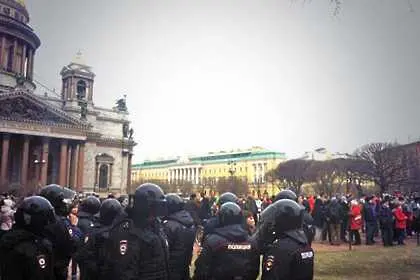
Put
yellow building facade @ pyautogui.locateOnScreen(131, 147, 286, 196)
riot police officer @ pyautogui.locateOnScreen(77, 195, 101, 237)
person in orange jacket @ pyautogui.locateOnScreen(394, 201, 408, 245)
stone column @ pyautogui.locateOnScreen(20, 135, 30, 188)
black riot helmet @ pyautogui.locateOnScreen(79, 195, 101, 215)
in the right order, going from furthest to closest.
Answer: yellow building facade @ pyautogui.locateOnScreen(131, 147, 286, 196) < stone column @ pyautogui.locateOnScreen(20, 135, 30, 188) < person in orange jacket @ pyautogui.locateOnScreen(394, 201, 408, 245) < black riot helmet @ pyautogui.locateOnScreen(79, 195, 101, 215) < riot police officer @ pyautogui.locateOnScreen(77, 195, 101, 237)

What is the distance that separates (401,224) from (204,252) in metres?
14.4

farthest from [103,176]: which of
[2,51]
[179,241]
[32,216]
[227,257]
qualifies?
[32,216]

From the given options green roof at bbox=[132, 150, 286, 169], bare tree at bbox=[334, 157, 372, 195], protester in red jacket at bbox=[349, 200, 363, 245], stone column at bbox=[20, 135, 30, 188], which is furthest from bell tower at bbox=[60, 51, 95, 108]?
green roof at bbox=[132, 150, 286, 169]

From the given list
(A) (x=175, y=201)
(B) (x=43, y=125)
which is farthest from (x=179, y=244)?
(B) (x=43, y=125)

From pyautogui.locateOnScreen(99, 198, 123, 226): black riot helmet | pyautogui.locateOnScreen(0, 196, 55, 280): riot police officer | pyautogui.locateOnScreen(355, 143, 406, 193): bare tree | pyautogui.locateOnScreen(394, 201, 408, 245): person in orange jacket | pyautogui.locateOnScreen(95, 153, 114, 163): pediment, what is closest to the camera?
pyautogui.locateOnScreen(0, 196, 55, 280): riot police officer

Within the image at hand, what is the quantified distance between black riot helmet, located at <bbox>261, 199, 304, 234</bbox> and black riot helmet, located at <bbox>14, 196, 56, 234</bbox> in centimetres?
239

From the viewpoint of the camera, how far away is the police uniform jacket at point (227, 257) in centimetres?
527

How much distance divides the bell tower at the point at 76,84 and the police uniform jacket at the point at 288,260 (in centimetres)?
5429

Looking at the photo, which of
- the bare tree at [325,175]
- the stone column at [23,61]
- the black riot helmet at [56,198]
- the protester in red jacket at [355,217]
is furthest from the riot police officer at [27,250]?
the bare tree at [325,175]

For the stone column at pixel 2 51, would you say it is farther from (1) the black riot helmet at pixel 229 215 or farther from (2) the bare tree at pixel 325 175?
(1) the black riot helmet at pixel 229 215

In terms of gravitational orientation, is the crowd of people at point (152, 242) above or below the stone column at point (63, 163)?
below

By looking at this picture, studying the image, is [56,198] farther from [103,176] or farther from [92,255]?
[103,176]

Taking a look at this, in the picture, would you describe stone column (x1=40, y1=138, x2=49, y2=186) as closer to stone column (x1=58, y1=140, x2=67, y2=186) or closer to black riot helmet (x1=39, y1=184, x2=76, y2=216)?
stone column (x1=58, y1=140, x2=67, y2=186)

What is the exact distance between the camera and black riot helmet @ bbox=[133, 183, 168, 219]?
4379 millimetres
